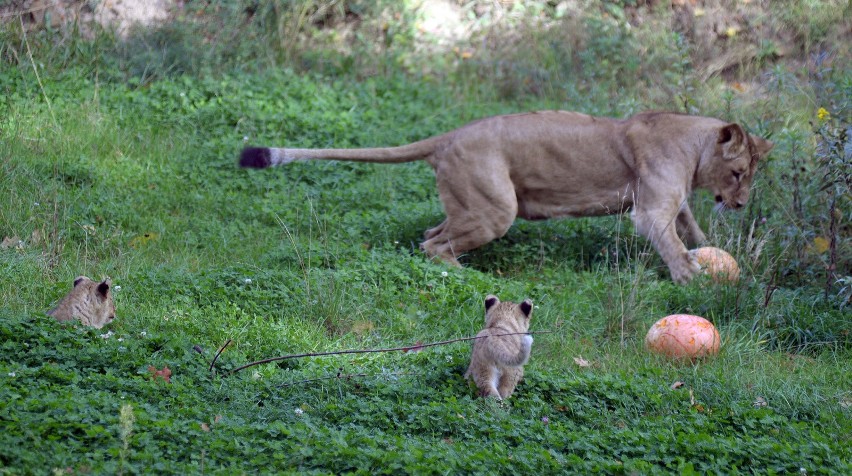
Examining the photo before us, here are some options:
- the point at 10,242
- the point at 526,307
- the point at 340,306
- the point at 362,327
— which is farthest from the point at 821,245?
the point at 10,242

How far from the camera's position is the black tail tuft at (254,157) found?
8.23 m

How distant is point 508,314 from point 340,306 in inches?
63.3

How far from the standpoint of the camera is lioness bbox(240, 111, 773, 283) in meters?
8.27

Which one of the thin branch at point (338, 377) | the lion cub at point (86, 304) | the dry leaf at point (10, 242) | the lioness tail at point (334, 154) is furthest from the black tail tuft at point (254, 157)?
the thin branch at point (338, 377)

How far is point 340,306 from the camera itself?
6.91 metres

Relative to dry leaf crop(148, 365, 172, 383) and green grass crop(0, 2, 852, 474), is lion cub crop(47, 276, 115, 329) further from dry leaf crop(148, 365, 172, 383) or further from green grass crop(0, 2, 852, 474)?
dry leaf crop(148, 365, 172, 383)

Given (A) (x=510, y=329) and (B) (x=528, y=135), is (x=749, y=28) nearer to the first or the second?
(B) (x=528, y=135)

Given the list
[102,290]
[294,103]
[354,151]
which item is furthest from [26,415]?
[294,103]

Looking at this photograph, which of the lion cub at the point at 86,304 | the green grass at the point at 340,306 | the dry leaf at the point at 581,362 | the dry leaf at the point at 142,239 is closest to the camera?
the green grass at the point at 340,306

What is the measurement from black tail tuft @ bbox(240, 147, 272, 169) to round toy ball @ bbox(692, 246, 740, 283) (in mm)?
3583

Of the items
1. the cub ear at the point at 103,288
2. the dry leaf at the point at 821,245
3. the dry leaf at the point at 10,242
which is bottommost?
the dry leaf at the point at 821,245

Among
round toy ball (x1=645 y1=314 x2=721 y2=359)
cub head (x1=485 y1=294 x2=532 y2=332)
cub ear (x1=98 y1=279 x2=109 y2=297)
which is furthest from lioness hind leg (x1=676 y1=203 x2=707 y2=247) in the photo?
cub ear (x1=98 y1=279 x2=109 y2=297)

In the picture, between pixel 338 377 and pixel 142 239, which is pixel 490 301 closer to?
pixel 338 377

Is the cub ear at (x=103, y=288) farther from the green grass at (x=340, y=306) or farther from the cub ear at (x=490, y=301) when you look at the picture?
the cub ear at (x=490, y=301)
